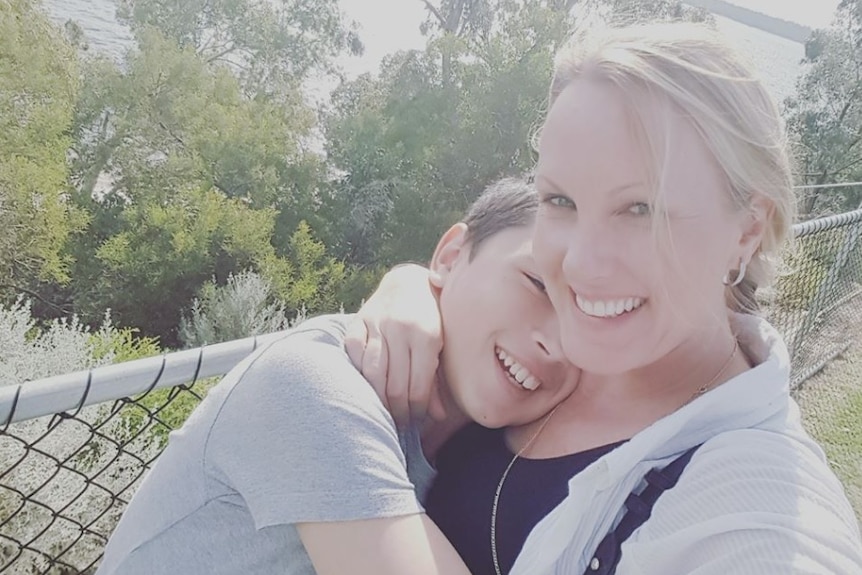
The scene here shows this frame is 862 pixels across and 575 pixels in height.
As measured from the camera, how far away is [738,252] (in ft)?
2.74

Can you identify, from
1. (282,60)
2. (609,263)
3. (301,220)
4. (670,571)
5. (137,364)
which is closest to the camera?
(670,571)

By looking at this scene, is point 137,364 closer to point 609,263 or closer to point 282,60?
point 609,263

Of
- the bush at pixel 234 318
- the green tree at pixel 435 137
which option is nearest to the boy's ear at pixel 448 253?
the bush at pixel 234 318

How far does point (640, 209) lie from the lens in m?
0.80

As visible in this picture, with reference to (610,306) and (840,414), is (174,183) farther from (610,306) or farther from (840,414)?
(610,306)

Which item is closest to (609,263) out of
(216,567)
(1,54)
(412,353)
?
(412,353)

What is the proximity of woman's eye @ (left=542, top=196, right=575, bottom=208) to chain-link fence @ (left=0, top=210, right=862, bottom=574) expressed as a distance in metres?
0.41

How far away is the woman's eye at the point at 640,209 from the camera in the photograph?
79 centimetres

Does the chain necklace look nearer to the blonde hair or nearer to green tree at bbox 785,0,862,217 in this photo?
the blonde hair

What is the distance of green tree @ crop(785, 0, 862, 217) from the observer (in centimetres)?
1255

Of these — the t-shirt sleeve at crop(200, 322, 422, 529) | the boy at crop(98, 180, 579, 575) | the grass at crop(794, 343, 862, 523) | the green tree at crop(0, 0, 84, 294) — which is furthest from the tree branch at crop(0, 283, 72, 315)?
the t-shirt sleeve at crop(200, 322, 422, 529)

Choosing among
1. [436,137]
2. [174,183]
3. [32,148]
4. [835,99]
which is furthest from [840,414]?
[436,137]

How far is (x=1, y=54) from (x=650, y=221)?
11725mm

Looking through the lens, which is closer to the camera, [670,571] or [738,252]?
[670,571]
